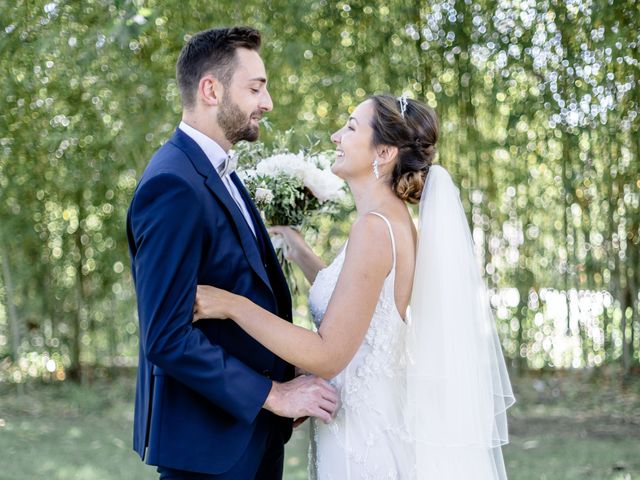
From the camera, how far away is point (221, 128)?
2176 mm

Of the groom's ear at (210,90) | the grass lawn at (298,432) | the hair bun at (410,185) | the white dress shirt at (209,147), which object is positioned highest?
the groom's ear at (210,90)

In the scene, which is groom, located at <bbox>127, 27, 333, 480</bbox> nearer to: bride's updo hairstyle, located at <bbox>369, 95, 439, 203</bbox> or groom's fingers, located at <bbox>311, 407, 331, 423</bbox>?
groom's fingers, located at <bbox>311, 407, 331, 423</bbox>

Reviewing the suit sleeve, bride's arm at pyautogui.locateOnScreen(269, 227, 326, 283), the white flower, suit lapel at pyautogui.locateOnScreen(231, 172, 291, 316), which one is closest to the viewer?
the suit sleeve

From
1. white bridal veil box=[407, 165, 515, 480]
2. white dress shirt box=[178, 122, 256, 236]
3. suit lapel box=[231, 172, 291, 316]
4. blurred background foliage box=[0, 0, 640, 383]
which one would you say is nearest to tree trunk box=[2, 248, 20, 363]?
blurred background foliage box=[0, 0, 640, 383]

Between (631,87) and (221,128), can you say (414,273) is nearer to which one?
(221,128)

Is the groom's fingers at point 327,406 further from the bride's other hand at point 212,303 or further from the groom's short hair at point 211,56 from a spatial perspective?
the groom's short hair at point 211,56

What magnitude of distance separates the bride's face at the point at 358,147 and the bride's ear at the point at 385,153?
0.06ft

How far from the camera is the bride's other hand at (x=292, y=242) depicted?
2775 mm

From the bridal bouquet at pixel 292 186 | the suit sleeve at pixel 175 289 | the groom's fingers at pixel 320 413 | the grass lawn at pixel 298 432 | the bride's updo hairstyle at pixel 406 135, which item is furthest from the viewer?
the grass lawn at pixel 298 432

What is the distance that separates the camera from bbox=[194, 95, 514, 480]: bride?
227 centimetres

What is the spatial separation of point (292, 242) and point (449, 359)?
737 millimetres

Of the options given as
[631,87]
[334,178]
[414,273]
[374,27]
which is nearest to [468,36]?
[374,27]

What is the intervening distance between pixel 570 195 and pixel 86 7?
12.3 ft

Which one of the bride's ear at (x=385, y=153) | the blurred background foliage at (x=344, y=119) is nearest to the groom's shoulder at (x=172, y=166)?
the bride's ear at (x=385, y=153)
